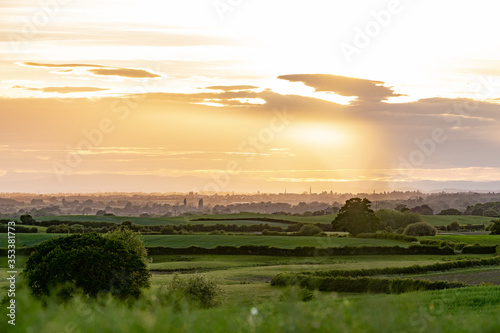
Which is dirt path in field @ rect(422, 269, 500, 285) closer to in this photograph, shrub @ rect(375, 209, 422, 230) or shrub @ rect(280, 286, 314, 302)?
shrub @ rect(280, 286, 314, 302)

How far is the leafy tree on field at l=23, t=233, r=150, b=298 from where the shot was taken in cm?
3250

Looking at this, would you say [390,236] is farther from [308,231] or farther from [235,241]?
[235,241]

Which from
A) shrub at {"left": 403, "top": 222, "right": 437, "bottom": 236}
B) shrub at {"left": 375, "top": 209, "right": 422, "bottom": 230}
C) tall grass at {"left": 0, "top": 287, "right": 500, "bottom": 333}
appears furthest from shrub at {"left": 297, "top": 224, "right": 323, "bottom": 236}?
tall grass at {"left": 0, "top": 287, "right": 500, "bottom": 333}

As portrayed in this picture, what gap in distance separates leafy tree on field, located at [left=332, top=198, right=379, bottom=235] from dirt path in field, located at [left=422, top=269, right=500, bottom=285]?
59042 millimetres

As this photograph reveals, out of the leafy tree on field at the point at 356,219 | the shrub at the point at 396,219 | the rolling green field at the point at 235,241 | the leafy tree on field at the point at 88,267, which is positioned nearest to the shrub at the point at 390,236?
the rolling green field at the point at 235,241

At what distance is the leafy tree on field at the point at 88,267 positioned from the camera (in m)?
32.5

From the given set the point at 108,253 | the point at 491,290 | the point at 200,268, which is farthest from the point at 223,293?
the point at 200,268

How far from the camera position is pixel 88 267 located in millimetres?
32969

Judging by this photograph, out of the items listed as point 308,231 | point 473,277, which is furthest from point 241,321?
point 308,231

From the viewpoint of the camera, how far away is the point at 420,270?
72.3 m

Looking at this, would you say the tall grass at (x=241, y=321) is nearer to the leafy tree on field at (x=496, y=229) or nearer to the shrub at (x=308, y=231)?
the shrub at (x=308, y=231)

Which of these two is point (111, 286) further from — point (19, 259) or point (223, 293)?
point (19, 259)

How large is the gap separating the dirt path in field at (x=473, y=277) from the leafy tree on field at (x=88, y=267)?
3642 centimetres

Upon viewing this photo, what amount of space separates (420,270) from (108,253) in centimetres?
4751
